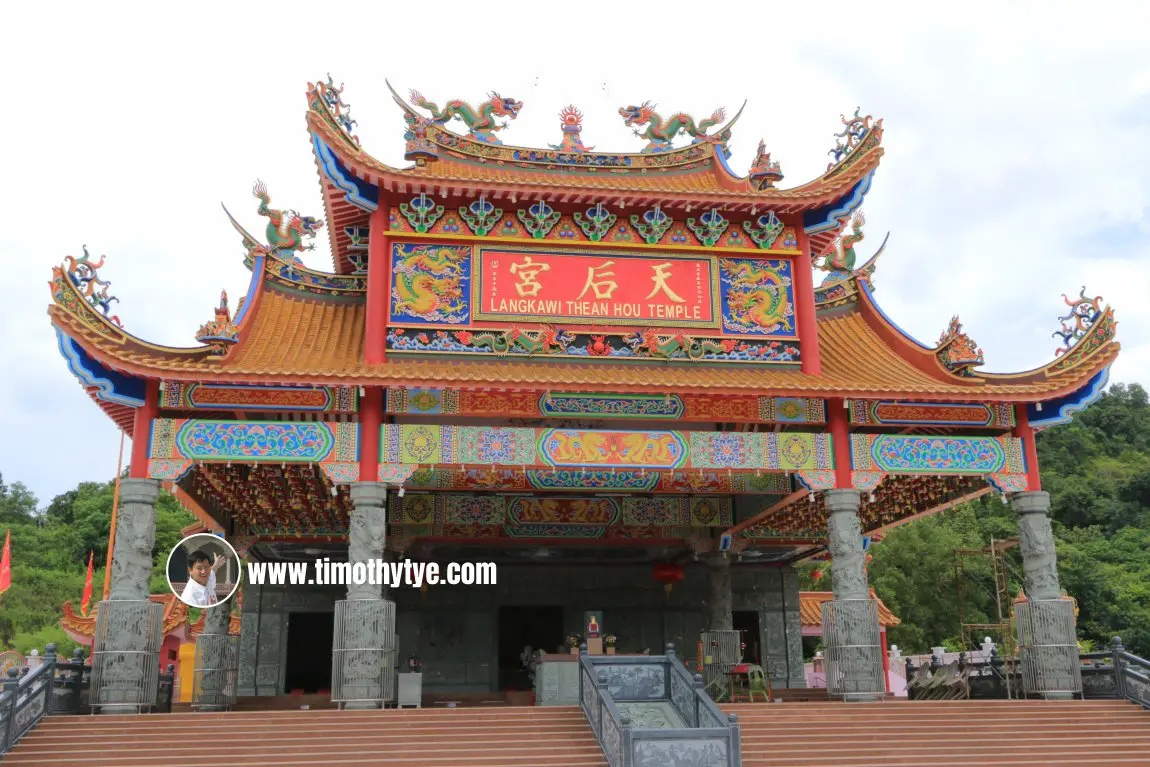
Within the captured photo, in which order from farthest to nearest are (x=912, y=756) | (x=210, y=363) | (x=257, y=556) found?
(x=257, y=556), (x=210, y=363), (x=912, y=756)

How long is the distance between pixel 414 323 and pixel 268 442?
276 cm

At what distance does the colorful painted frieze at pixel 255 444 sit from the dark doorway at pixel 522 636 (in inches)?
333

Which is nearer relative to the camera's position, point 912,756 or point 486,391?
point 912,756

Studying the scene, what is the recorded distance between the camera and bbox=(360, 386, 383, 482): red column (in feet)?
43.3

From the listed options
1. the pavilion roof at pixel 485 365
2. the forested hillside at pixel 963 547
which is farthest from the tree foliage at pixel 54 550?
the pavilion roof at pixel 485 365

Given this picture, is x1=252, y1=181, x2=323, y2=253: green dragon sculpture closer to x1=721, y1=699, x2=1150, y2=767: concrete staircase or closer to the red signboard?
the red signboard

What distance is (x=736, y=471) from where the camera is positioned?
14.1m

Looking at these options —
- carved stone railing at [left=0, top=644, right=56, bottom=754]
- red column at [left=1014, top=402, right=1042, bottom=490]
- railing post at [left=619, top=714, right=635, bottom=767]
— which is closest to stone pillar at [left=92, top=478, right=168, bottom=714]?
carved stone railing at [left=0, top=644, right=56, bottom=754]

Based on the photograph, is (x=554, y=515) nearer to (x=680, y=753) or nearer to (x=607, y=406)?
(x=607, y=406)

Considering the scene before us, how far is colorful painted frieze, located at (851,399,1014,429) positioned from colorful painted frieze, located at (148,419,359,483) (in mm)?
7498

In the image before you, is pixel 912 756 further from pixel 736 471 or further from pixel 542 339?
pixel 542 339

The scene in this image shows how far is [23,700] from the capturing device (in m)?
10.5

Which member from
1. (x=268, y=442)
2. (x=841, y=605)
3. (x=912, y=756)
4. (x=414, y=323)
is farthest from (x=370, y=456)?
(x=912, y=756)

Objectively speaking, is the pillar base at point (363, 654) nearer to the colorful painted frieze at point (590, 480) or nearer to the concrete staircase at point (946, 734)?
the colorful painted frieze at point (590, 480)
